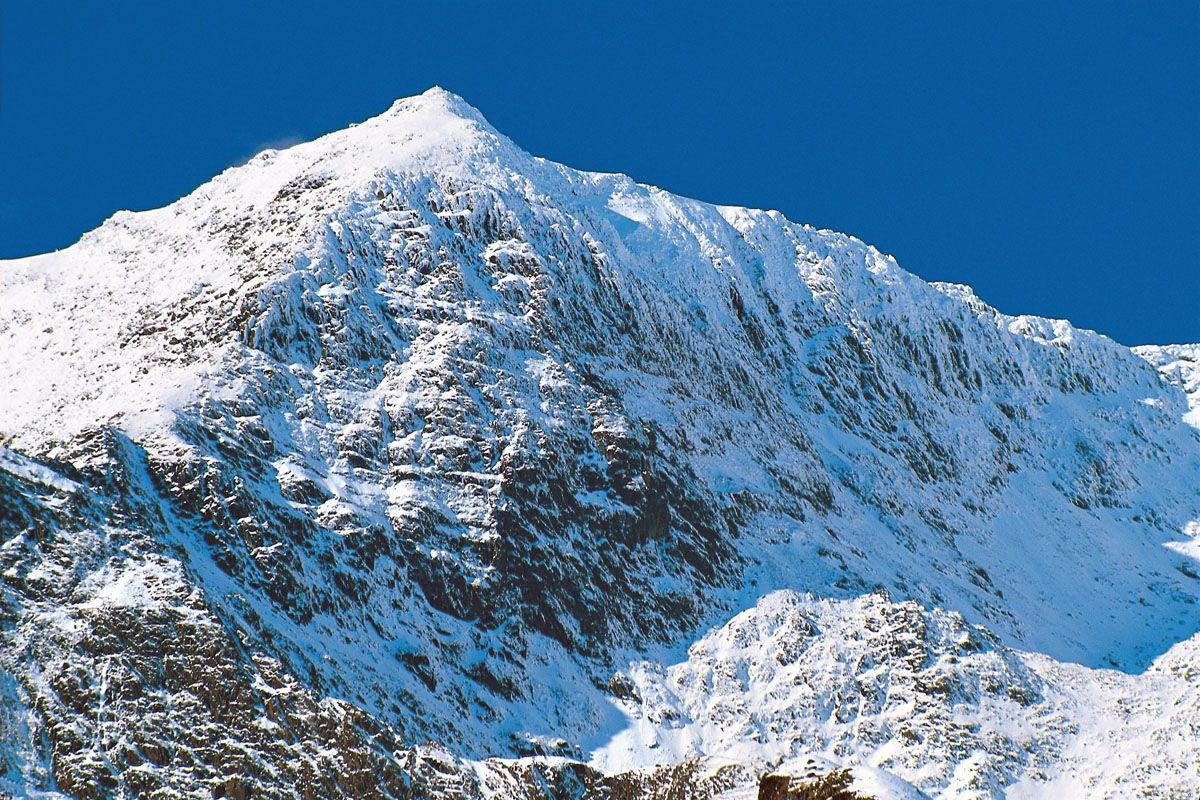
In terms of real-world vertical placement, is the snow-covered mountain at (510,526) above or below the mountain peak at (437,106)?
below

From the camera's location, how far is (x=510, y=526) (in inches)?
4363

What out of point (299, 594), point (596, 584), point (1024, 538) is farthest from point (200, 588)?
point (1024, 538)

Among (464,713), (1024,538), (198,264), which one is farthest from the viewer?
(1024,538)

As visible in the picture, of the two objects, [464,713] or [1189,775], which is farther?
[1189,775]

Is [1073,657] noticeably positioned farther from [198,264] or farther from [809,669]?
[198,264]

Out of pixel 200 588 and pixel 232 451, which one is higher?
pixel 232 451

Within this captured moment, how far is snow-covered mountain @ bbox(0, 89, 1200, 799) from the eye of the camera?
87500 mm

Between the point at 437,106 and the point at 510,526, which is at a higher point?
the point at 437,106

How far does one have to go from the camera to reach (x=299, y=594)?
319 feet

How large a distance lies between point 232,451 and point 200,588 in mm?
16123

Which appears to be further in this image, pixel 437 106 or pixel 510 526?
pixel 437 106

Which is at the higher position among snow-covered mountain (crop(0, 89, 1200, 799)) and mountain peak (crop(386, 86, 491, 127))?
mountain peak (crop(386, 86, 491, 127))

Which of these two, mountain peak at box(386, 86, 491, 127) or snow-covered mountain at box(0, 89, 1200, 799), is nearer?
snow-covered mountain at box(0, 89, 1200, 799)

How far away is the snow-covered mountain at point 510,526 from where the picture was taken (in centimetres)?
8750
